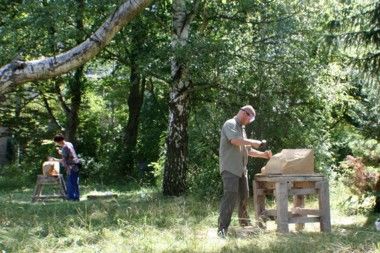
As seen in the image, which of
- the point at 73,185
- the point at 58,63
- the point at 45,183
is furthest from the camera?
the point at 73,185

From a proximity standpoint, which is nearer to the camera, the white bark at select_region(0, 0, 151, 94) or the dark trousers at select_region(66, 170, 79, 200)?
the white bark at select_region(0, 0, 151, 94)

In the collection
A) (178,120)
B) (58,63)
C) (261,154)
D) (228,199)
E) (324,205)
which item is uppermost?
(178,120)

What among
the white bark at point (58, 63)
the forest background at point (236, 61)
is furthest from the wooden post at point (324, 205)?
the white bark at point (58, 63)

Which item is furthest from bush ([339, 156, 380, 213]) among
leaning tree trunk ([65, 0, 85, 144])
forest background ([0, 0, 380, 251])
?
leaning tree trunk ([65, 0, 85, 144])

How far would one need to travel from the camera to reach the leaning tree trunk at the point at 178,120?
14328mm

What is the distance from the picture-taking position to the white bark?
19.5 ft

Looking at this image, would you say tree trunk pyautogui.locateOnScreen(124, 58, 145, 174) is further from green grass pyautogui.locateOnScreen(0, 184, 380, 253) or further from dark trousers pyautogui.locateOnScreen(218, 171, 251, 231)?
dark trousers pyautogui.locateOnScreen(218, 171, 251, 231)

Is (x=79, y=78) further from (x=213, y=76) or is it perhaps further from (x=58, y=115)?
(x=213, y=76)

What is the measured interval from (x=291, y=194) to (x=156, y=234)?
2114 millimetres

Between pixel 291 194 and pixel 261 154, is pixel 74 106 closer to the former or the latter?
pixel 261 154

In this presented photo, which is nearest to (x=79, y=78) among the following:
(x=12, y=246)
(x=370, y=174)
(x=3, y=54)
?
(x=3, y=54)

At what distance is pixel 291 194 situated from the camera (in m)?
8.76

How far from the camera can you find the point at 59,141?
14.2 metres

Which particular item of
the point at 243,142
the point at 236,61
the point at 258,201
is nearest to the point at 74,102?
the point at 236,61
